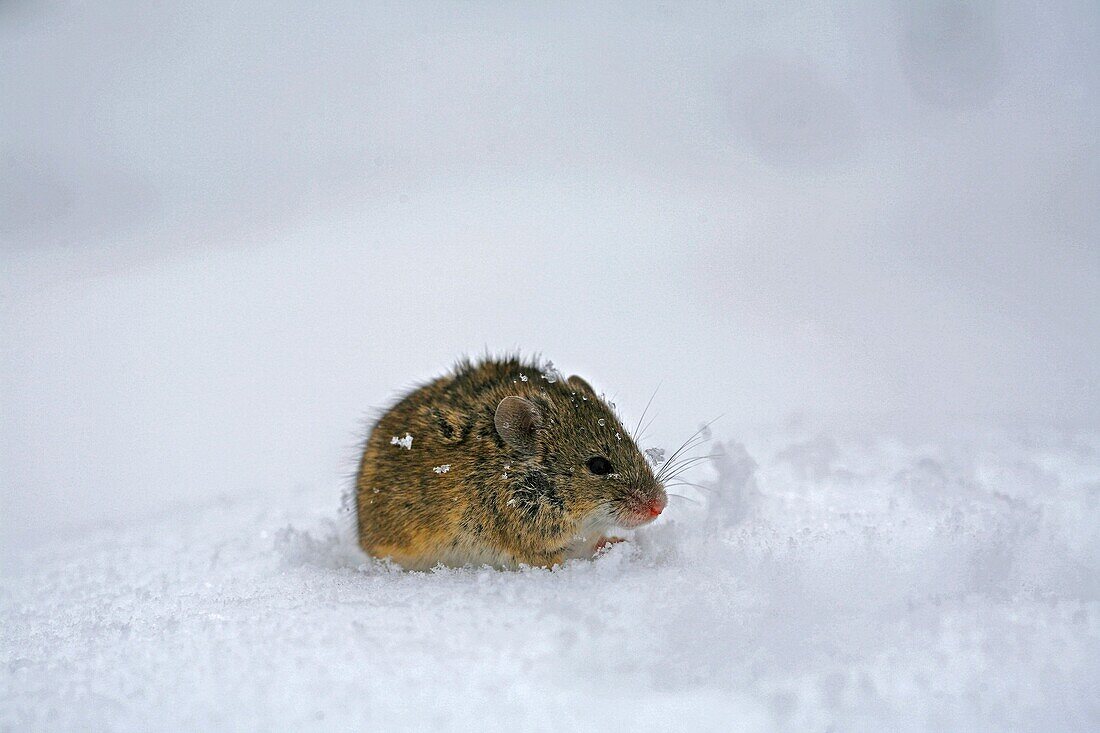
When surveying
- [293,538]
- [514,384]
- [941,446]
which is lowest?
[293,538]

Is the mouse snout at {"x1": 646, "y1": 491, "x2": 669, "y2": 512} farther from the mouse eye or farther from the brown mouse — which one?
the mouse eye

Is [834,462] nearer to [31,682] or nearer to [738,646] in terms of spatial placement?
[738,646]

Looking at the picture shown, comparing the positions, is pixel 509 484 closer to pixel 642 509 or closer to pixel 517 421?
pixel 517 421

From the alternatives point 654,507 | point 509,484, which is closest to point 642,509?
point 654,507

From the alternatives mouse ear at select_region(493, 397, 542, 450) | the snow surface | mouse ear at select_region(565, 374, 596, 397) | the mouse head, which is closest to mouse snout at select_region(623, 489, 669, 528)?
the mouse head

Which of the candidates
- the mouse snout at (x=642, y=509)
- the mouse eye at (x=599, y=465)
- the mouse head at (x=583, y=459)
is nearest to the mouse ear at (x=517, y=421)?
the mouse head at (x=583, y=459)

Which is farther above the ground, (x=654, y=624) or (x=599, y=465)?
(x=599, y=465)

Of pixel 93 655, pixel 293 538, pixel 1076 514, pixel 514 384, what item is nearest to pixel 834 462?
pixel 1076 514
